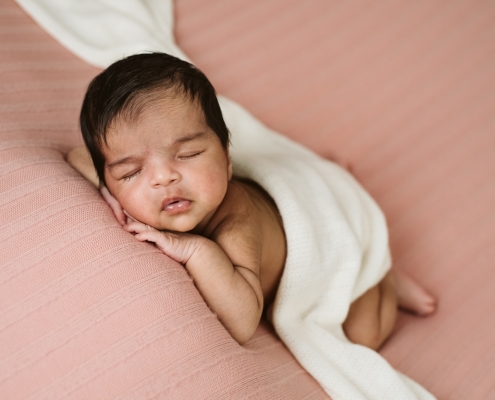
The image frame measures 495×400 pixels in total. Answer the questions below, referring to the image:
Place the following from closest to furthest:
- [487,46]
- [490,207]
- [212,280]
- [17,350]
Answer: [17,350] → [212,280] → [490,207] → [487,46]

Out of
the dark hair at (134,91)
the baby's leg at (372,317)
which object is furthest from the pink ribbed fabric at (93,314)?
the baby's leg at (372,317)

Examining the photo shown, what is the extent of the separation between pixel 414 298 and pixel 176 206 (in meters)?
0.74

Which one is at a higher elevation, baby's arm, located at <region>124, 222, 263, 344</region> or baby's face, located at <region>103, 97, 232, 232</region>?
baby's face, located at <region>103, 97, 232, 232</region>

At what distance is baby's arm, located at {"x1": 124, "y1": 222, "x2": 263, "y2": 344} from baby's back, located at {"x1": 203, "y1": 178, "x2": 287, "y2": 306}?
0.08m

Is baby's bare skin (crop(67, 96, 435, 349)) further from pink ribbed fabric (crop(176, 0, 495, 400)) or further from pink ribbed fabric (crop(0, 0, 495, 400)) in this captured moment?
pink ribbed fabric (crop(176, 0, 495, 400))

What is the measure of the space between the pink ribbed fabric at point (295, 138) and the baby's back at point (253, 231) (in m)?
0.14

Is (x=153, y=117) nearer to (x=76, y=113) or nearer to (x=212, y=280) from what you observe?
(x=212, y=280)

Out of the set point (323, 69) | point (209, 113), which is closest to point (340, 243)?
point (209, 113)

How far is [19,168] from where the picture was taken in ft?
3.11

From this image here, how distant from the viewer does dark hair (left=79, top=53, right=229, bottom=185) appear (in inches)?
37.3

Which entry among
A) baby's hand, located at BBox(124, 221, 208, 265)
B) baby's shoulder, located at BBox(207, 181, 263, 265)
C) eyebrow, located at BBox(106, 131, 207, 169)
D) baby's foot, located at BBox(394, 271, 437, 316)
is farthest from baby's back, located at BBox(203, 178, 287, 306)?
baby's foot, located at BBox(394, 271, 437, 316)

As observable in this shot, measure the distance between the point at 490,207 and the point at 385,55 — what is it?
1.94 feet

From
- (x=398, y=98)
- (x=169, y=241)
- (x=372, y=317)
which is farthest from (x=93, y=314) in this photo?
(x=398, y=98)

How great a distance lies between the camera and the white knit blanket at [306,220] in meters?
1.09
